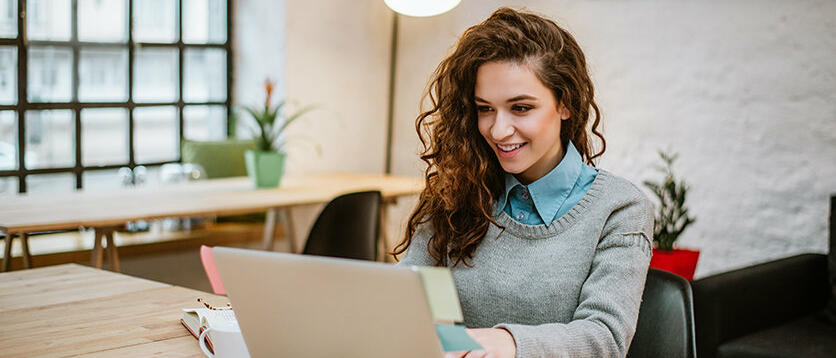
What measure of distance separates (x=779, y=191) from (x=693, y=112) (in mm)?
556

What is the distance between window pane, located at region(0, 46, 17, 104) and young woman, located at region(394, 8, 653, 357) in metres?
3.34

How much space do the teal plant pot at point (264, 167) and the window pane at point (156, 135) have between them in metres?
1.11

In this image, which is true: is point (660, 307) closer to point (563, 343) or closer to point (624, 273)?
point (624, 273)

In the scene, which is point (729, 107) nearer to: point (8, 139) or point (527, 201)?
point (527, 201)

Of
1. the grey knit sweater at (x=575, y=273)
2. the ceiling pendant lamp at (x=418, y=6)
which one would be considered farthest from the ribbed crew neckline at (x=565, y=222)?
the ceiling pendant lamp at (x=418, y=6)

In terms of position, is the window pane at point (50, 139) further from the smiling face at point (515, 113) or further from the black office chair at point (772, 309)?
the smiling face at point (515, 113)

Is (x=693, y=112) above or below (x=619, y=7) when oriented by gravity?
below

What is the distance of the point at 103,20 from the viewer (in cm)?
457

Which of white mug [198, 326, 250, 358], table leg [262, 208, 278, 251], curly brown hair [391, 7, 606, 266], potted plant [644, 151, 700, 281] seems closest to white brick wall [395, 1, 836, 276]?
potted plant [644, 151, 700, 281]

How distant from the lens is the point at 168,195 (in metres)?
3.70

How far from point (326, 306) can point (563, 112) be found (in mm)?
737

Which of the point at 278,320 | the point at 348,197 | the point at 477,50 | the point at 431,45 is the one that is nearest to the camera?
the point at 278,320

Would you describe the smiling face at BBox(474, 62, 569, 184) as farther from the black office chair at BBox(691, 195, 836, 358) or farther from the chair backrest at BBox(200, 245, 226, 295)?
the black office chair at BBox(691, 195, 836, 358)

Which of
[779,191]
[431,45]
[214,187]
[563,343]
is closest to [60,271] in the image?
[563,343]
